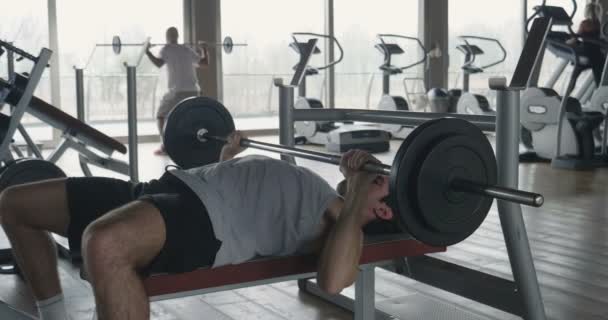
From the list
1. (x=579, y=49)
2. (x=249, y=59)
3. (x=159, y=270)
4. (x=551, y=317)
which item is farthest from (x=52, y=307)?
(x=249, y=59)

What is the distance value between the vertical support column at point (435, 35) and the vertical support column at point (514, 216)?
668cm

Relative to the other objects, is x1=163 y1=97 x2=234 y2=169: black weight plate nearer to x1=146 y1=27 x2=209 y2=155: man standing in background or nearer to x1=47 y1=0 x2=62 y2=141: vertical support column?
x1=146 y1=27 x2=209 y2=155: man standing in background

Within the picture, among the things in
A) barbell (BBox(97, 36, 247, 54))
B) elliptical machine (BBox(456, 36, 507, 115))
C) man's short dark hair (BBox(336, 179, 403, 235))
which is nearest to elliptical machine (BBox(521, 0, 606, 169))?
elliptical machine (BBox(456, 36, 507, 115))

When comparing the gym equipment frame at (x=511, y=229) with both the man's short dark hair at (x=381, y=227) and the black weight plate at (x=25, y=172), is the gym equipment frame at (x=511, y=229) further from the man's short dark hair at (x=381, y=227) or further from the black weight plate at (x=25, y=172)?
the black weight plate at (x=25, y=172)

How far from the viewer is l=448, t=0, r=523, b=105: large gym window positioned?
8508 mm

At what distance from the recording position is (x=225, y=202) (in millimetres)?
1504

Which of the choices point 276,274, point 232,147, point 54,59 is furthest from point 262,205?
point 54,59

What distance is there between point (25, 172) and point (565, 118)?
3.83m

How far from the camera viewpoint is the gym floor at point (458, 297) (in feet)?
6.91

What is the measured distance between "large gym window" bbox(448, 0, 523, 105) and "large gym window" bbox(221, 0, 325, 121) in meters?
1.80

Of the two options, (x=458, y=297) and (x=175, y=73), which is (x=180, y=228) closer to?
(x=458, y=297)

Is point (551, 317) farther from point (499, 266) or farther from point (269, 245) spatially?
point (269, 245)

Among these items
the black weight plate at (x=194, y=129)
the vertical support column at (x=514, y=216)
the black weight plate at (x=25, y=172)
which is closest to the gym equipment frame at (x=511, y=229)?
the vertical support column at (x=514, y=216)

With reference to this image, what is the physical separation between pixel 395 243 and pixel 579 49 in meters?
4.06
